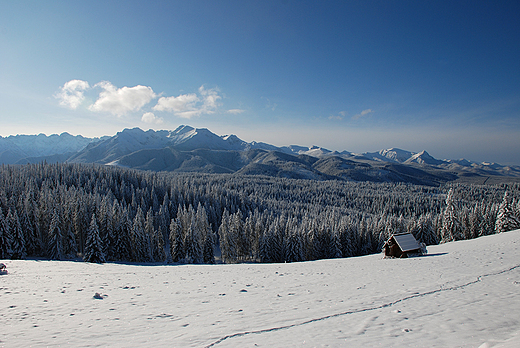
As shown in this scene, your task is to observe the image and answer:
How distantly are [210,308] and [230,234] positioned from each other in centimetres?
4925

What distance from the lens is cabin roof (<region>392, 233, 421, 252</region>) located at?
30053mm

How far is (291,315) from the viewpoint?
1045 cm

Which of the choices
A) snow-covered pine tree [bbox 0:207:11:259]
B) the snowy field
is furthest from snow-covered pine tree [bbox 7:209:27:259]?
the snowy field

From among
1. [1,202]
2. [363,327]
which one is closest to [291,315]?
[363,327]

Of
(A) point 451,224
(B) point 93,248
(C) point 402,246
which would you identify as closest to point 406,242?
(C) point 402,246

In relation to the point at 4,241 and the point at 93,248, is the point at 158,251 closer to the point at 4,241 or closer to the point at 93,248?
the point at 93,248

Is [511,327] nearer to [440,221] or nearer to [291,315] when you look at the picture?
[291,315]

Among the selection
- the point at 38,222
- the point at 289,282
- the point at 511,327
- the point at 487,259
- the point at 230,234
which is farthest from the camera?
the point at 230,234

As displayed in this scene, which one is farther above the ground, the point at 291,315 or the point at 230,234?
the point at 291,315

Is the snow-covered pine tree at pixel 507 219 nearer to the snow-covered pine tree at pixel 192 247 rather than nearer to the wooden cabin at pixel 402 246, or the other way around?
the wooden cabin at pixel 402 246

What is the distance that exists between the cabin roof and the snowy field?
10.8 meters

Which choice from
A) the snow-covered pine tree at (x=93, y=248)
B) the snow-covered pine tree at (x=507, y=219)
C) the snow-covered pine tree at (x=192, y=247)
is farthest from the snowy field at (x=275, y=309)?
the snow-covered pine tree at (x=507, y=219)

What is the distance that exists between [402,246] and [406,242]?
4.45 ft

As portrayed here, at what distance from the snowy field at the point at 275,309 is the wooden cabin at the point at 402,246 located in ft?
35.7
